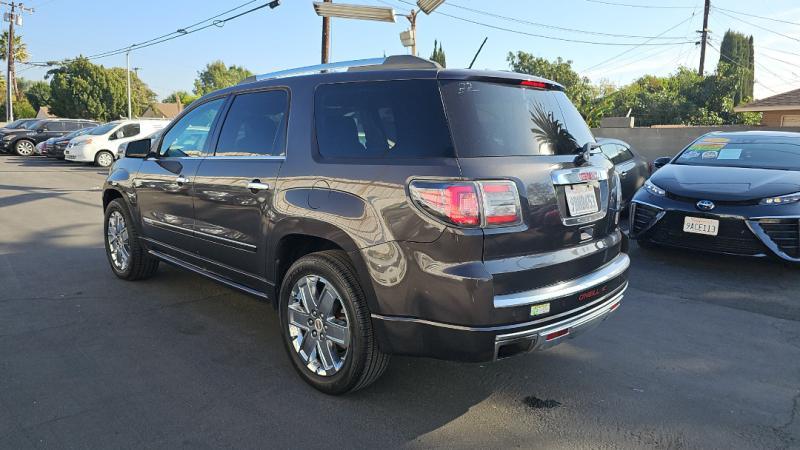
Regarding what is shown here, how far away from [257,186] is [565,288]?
1.96 m

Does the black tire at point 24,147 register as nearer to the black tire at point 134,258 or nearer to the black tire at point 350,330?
the black tire at point 134,258

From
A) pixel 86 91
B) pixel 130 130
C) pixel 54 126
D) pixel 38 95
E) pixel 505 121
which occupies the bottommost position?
pixel 505 121

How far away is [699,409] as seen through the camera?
3.05 metres

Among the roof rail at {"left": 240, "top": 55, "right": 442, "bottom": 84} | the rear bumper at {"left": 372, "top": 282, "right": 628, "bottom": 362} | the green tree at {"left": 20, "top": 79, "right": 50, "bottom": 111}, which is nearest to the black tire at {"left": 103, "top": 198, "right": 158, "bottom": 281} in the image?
the roof rail at {"left": 240, "top": 55, "right": 442, "bottom": 84}

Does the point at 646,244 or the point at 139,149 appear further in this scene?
the point at 646,244

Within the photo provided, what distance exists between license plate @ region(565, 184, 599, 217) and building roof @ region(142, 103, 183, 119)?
63.5 meters

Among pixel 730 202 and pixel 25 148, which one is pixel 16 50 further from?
pixel 730 202

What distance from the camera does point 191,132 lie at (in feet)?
14.6

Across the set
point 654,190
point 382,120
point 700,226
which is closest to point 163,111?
point 654,190

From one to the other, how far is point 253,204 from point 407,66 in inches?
52.9

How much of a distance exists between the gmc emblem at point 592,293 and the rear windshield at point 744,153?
433cm

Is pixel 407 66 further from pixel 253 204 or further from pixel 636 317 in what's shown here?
pixel 636 317

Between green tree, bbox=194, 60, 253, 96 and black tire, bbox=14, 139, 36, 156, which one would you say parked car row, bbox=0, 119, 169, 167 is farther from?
green tree, bbox=194, 60, 253, 96

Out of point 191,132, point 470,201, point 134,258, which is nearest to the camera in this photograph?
point 470,201
